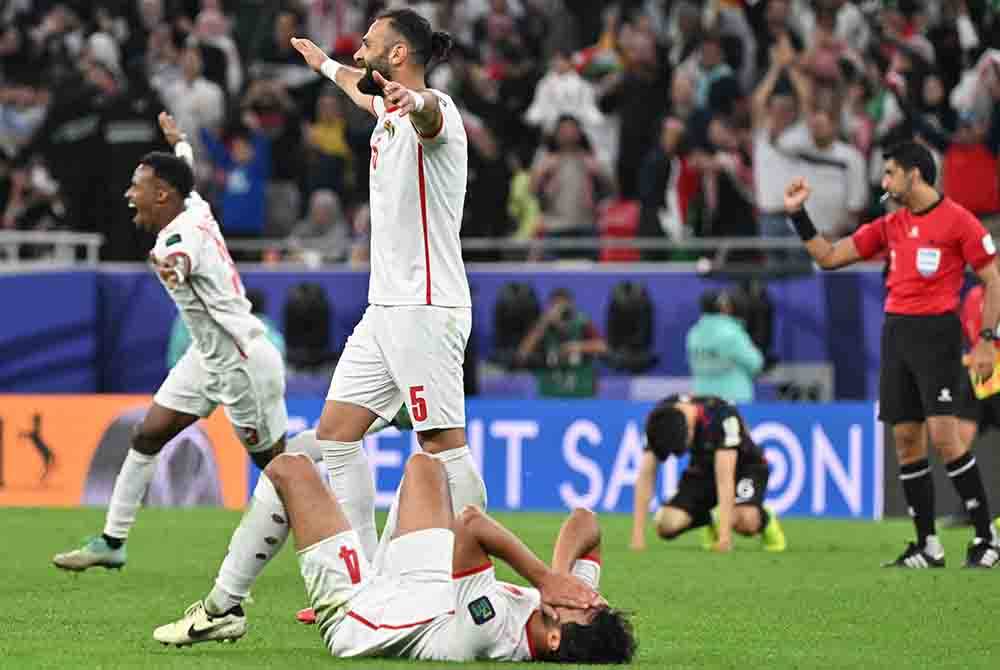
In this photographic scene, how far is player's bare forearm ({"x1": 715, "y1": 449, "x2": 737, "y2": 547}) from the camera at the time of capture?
48.5ft

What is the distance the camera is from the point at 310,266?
70.7 ft

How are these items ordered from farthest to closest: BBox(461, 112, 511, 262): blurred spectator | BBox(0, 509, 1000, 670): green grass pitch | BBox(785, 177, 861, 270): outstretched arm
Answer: BBox(461, 112, 511, 262): blurred spectator < BBox(785, 177, 861, 270): outstretched arm < BBox(0, 509, 1000, 670): green grass pitch

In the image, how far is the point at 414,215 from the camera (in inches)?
369

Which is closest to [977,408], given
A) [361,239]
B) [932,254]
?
[932,254]

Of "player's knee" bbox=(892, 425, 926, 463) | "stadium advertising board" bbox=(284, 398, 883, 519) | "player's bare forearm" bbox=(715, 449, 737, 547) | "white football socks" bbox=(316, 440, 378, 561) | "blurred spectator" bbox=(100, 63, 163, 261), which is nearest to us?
"white football socks" bbox=(316, 440, 378, 561)

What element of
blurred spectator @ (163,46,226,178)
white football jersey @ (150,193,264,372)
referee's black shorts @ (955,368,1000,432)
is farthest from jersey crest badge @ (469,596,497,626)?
blurred spectator @ (163,46,226,178)

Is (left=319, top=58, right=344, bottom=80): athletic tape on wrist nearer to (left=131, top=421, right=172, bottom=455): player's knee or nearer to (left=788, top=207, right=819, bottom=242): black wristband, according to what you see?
(left=131, top=421, right=172, bottom=455): player's knee

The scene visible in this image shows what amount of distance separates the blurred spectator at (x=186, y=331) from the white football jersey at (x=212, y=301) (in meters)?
7.41

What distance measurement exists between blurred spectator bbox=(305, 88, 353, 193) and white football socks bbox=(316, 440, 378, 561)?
12738mm

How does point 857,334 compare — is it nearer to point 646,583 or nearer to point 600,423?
point 600,423

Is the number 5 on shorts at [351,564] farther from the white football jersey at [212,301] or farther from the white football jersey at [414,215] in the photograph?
the white football jersey at [212,301]

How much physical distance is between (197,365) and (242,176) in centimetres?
1034

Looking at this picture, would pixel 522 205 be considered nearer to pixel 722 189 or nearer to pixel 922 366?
pixel 722 189

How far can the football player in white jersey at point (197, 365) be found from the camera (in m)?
11.9
